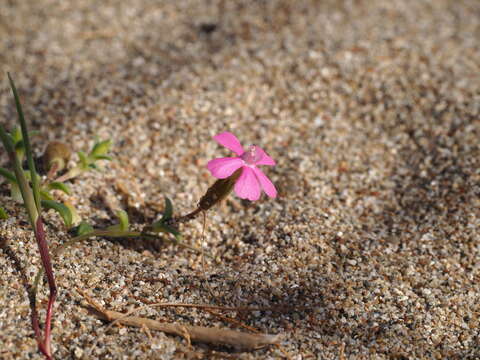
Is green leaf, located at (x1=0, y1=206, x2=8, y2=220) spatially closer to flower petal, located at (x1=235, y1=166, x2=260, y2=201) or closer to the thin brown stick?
the thin brown stick

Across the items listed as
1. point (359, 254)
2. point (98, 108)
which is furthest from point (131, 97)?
point (359, 254)

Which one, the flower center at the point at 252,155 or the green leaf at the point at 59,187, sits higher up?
the flower center at the point at 252,155

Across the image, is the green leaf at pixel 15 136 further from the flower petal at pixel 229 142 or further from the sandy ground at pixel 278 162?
the flower petal at pixel 229 142

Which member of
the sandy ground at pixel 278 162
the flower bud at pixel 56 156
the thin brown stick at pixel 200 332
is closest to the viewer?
the thin brown stick at pixel 200 332

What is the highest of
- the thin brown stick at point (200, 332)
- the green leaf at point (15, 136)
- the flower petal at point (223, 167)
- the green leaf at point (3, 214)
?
the green leaf at point (15, 136)

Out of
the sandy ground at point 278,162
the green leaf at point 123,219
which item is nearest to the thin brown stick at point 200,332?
the sandy ground at point 278,162

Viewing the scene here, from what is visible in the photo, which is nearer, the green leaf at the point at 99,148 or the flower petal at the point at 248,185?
the flower petal at the point at 248,185

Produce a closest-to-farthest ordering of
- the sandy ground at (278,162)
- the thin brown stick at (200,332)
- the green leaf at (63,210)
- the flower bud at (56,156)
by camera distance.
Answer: the thin brown stick at (200,332) → the sandy ground at (278,162) → the green leaf at (63,210) → the flower bud at (56,156)
